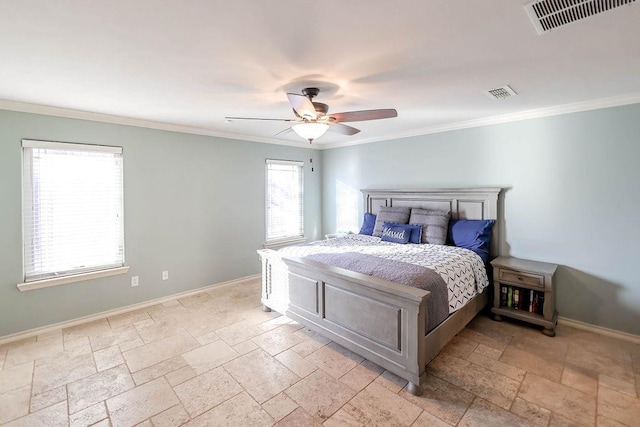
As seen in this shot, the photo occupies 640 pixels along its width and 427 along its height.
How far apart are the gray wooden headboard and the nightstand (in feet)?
1.51

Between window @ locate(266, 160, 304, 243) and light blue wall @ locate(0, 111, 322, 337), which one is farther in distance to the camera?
window @ locate(266, 160, 304, 243)

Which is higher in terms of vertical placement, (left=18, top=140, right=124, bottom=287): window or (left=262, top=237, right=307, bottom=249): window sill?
(left=18, top=140, right=124, bottom=287): window

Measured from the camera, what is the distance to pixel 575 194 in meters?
3.12

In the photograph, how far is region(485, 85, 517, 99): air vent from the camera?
8.48 ft

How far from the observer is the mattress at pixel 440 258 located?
2.72m

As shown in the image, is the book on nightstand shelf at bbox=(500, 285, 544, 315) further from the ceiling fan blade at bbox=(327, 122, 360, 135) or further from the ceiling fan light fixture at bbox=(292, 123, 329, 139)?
the ceiling fan light fixture at bbox=(292, 123, 329, 139)

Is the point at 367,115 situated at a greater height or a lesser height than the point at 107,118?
lesser

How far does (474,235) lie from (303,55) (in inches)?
113

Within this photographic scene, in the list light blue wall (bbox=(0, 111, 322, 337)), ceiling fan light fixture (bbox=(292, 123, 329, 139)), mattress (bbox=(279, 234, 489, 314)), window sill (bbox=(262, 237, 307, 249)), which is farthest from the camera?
window sill (bbox=(262, 237, 307, 249))

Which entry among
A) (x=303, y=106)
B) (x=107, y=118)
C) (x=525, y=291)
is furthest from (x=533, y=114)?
(x=107, y=118)

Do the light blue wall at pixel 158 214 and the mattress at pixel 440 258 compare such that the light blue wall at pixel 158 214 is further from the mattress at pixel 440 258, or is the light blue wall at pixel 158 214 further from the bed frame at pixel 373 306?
the mattress at pixel 440 258

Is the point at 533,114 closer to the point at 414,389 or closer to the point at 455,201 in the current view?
the point at 455,201

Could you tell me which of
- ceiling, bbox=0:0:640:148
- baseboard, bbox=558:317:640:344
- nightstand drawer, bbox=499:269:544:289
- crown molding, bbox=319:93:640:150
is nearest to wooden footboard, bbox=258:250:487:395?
nightstand drawer, bbox=499:269:544:289

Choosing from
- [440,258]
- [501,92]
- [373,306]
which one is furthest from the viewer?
[440,258]
